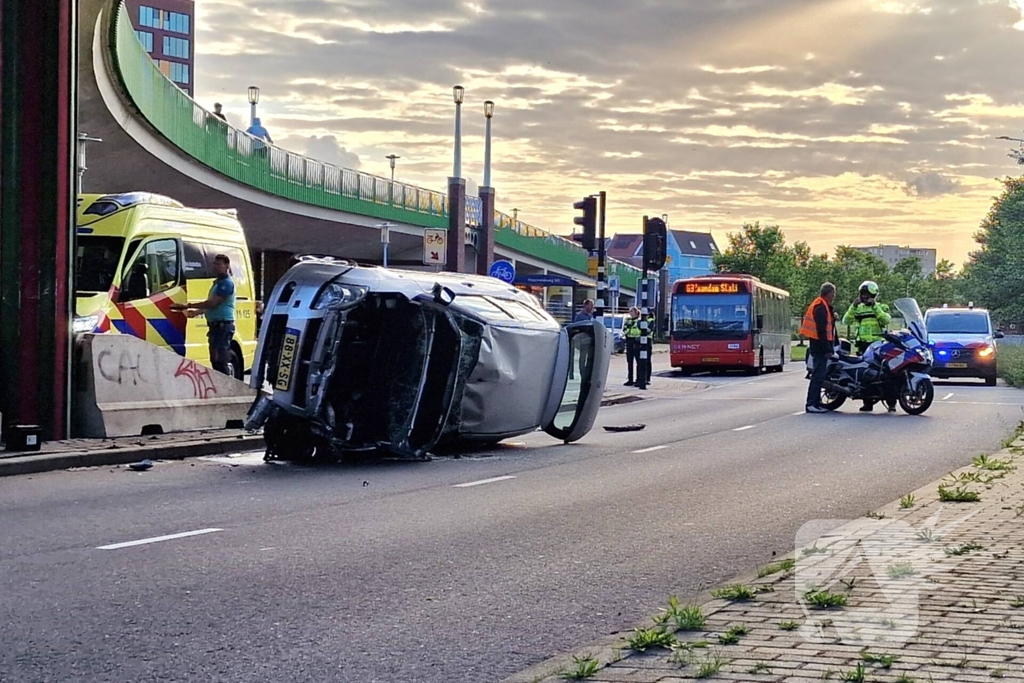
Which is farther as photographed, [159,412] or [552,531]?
[159,412]

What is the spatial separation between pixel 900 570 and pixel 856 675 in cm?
235

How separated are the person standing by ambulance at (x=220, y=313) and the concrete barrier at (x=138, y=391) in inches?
70.4

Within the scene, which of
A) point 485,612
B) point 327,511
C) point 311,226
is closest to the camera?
point 485,612

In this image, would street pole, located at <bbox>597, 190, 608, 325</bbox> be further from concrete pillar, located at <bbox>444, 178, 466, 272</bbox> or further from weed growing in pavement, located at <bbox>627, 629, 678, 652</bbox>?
weed growing in pavement, located at <bbox>627, 629, 678, 652</bbox>

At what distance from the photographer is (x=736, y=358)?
40.1 meters

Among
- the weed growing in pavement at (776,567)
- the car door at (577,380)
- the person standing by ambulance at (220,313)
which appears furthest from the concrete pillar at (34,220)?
the weed growing in pavement at (776,567)

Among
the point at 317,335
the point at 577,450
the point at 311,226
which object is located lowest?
the point at 577,450

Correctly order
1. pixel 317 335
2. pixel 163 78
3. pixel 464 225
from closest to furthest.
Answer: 1. pixel 317 335
2. pixel 163 78
3. pixel 464 225

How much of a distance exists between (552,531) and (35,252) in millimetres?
7511

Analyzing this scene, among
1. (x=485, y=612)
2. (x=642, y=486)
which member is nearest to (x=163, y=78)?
(x=642, y=486)

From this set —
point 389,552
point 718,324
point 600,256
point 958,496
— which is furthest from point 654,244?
point 389,552

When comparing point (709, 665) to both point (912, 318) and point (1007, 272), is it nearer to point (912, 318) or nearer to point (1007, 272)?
point (912, 318)

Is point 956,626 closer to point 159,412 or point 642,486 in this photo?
point 642,486

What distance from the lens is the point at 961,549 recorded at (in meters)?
8.01
